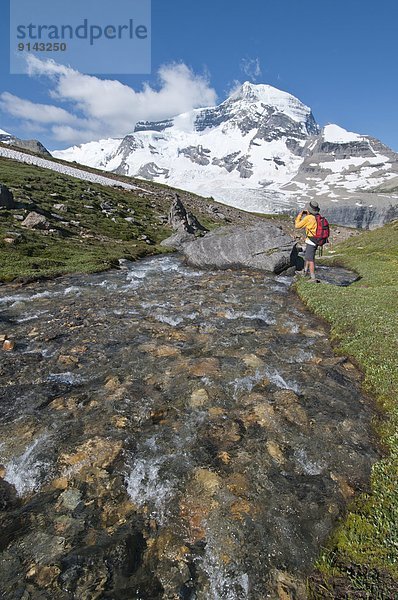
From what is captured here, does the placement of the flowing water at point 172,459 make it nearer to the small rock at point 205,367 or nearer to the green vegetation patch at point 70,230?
the small rock at point 205,367

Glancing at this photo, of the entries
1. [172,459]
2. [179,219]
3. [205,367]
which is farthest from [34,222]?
[172,459]

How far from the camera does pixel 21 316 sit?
1586cm

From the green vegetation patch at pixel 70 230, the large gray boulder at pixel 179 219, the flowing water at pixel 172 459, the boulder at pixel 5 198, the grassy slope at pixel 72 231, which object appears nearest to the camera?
the flowing water at pixel 172 459

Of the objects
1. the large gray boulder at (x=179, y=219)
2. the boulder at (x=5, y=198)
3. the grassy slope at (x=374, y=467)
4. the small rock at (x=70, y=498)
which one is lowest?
the small rock at (x=70, y=498)

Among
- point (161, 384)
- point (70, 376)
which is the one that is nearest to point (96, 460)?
Result: point (161, 384)

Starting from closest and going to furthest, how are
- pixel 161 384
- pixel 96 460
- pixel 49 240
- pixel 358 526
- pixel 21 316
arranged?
1. pixel 358 526
2. pixel 96 460
3. pixel 161 384
4. pixel 21 316
5. pixel 49 240

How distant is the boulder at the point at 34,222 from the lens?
118 feet

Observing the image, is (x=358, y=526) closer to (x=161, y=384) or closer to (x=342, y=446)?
(x=342, y=446)

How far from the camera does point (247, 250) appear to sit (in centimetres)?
3008

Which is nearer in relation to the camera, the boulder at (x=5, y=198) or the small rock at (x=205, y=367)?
the small rock at (x=205, y=367)

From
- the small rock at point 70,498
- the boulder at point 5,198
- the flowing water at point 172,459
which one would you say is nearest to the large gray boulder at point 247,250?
the flowing water at point 172,459

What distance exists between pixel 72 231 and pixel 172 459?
36839 millimetres

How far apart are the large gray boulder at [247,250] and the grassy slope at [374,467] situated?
6.78m

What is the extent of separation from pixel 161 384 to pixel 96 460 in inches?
128
